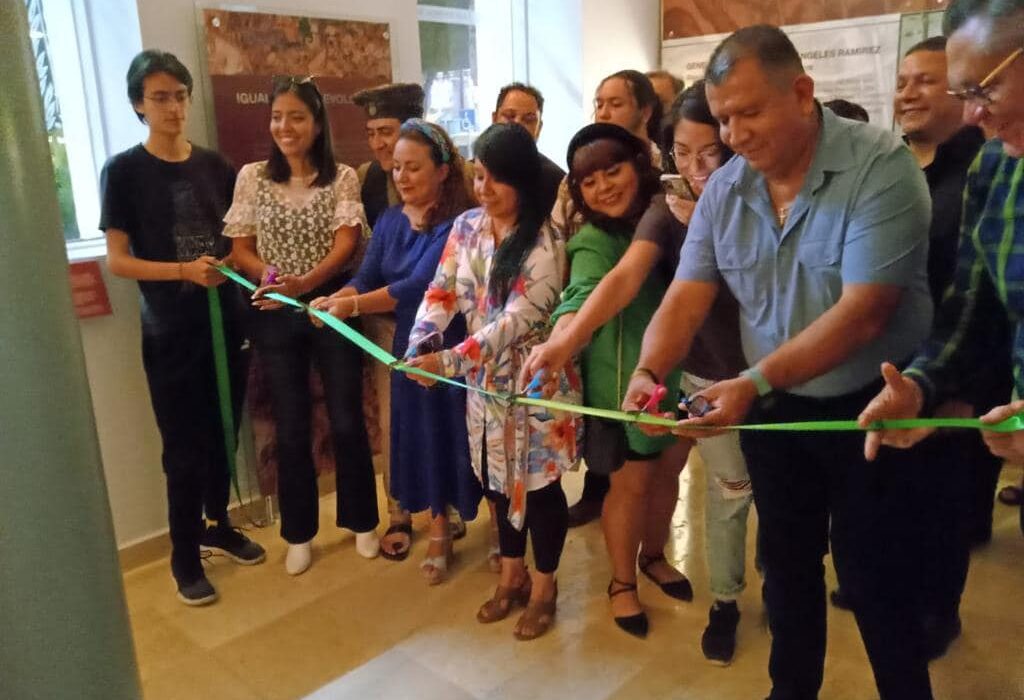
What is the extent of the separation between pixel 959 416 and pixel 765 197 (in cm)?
58

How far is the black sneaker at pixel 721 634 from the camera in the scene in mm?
2309

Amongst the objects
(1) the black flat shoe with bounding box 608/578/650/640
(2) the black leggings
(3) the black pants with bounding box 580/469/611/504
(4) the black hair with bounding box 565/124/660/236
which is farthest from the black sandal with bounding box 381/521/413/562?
(4) the black hair with bounding box 565/124/660/236

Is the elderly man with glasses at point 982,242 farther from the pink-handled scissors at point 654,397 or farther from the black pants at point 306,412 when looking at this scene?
the black pants at point 306,412

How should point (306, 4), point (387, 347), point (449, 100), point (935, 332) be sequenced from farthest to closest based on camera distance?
point (449, 100)
point (306, 4)
point (387, 347)
point (935, 332)

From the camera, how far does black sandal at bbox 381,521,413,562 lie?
299 cm

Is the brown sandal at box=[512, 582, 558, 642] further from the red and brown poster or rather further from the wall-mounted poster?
the wall-mounted poster

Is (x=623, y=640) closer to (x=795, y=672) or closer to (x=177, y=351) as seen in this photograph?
(x=795, y=672)

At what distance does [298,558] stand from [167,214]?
1.26 m

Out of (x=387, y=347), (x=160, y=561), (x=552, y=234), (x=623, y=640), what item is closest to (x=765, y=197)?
(x=552, y=234)

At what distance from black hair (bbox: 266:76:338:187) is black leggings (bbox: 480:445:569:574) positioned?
43.5 inches

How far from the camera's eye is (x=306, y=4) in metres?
3.19

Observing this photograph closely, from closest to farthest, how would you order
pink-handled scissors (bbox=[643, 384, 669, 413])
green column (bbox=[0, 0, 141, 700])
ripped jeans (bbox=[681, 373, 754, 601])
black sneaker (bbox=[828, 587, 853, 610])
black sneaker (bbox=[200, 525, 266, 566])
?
green column (bbox=[0, 0, 141, 700]), pink-handled scissors (bbox=[643, 384, 669, 413]), ripped jeans (bbox=[681, 373, 754, 601]), black sneaker (bbox=[828, 587, 853, 610]), black sneaker (bbox=[200, 525, 266, 566])

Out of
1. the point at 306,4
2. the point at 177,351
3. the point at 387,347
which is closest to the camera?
the point at 177,351

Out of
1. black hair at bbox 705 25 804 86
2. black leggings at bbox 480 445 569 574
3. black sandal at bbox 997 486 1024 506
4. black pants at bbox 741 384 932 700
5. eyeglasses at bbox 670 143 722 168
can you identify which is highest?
black hair at bbox 705 25 804 86
